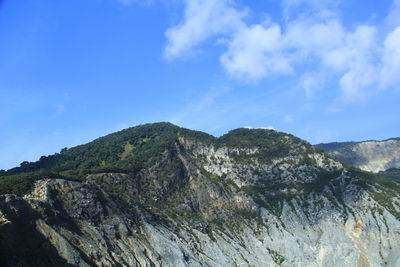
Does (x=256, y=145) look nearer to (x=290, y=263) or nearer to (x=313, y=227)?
(x=313, y=227)

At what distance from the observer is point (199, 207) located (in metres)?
114

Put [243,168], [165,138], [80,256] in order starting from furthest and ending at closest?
[165,138] < [243,168] < [80,256]

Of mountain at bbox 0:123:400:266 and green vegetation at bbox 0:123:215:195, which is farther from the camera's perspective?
green vegetation at bbox 0:123:215:195

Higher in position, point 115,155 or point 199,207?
point 115,155

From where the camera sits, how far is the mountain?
69.6m

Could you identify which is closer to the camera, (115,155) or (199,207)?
(199,207)

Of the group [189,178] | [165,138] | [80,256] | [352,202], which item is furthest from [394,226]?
[165,138]

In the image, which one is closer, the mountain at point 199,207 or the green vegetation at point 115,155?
the mountain at point 199,207

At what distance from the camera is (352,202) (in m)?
110

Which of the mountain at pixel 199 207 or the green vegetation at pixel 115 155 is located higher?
the green vegetation at pixel 115 155

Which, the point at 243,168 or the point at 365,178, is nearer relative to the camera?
the point at 365,178

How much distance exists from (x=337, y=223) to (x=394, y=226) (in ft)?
50.0

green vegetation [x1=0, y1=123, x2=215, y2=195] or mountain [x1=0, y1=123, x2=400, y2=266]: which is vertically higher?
green vegetation [x1=0, y1=123, x2=215, y2=195]

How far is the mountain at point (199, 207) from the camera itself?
228 feet
